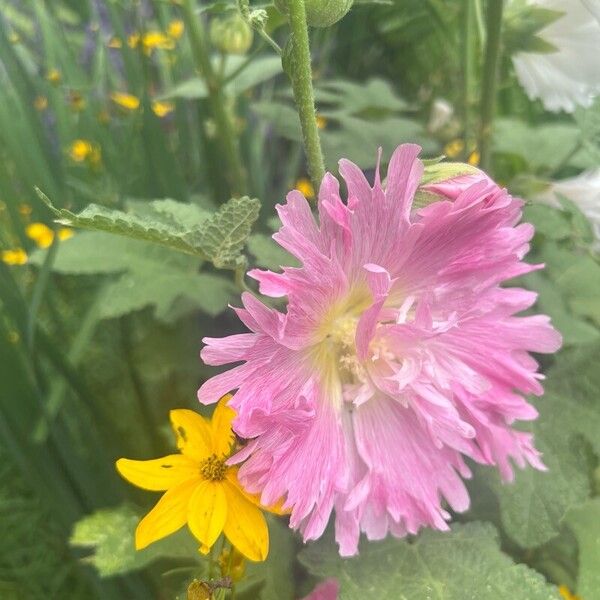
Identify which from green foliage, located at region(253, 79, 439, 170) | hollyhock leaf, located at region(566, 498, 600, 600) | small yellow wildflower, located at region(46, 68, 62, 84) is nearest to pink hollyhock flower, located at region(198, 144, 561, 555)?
hollyhock leaf, located at region(566, 498, 600, 600)

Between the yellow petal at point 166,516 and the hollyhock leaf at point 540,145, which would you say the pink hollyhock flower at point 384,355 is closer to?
the yellow petal at point 166,516

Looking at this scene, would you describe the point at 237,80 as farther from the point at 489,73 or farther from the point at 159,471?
the point at 159,471

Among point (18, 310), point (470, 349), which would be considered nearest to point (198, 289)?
point (18, 310)

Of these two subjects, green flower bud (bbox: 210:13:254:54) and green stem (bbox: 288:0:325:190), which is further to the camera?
green flower bud (bbox: 210:13:254:54)

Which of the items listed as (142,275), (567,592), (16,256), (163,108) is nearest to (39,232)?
(16,256)

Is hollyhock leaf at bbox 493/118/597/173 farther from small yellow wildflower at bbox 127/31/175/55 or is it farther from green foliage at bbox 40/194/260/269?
green foliage at bbox 40/194/260/269
